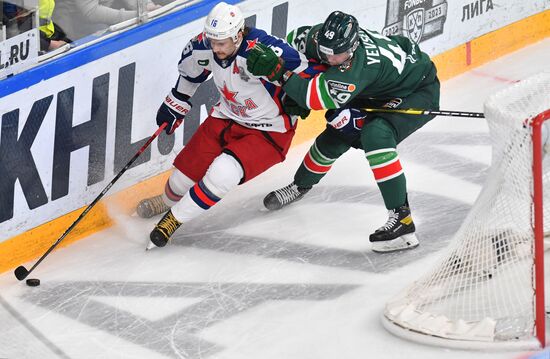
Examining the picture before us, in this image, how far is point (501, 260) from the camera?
434 centimetres

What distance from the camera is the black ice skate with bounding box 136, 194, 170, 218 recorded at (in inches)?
220

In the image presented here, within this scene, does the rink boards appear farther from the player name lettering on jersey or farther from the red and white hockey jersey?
the player name lettering on jersey

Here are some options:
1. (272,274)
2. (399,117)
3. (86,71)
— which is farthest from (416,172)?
(86,71)

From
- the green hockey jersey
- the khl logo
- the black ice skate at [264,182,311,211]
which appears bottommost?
the black ice skate at [264,182,311,211]

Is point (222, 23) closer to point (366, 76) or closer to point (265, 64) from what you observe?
point (265, 64)

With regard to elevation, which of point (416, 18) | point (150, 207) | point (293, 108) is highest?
point (293, 108)

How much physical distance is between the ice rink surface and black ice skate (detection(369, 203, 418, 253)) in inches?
1.6

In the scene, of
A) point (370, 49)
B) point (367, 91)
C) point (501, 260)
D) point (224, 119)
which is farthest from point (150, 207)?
point (501, 260)

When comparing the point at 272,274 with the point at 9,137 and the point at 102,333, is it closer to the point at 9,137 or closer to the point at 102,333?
the point at 102,333

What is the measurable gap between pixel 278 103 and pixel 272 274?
0.72 metres

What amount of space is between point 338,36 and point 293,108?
487mm

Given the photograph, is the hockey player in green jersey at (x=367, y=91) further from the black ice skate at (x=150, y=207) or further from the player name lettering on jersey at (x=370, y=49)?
the black ice skate at (x=150, y=207)

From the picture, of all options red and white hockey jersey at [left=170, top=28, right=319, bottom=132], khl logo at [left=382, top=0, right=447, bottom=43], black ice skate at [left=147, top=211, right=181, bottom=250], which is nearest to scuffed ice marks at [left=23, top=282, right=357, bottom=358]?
black ice skate at [left=147, top=211, right=181, bottom=250]

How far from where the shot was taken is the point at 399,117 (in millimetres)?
5125
